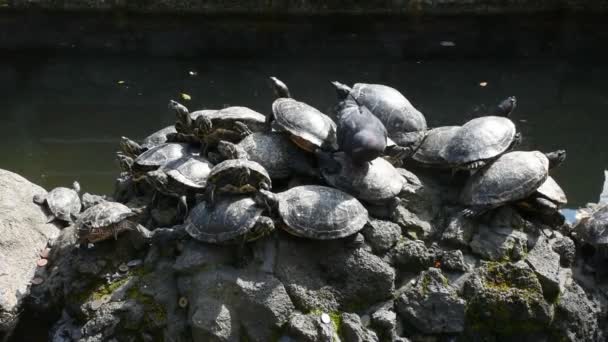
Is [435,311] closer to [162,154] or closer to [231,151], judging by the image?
[231,151]

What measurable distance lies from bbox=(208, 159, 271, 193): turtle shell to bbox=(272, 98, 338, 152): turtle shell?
0.50 m

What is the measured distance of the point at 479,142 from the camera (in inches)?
194

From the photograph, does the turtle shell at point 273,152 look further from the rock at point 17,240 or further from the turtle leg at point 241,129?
the rock at point 17,240

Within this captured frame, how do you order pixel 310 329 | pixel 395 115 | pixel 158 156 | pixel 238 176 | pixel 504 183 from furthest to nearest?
pixel 395 115 < pixel 158 156 < pixel 504 183 < pixel 238 176 < pixel 310 329

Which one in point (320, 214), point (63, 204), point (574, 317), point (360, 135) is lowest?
point (63, 204)

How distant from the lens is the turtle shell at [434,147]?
5.17 metres

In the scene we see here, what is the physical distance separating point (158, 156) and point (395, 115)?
224 centimetres

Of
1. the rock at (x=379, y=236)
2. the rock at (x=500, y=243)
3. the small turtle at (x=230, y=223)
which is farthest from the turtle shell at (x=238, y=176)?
the rock at (x=500, y=243)

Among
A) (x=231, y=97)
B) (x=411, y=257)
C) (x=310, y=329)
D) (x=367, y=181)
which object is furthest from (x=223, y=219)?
(x=231, y=97)

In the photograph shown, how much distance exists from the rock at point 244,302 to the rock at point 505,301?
1491 millimetres

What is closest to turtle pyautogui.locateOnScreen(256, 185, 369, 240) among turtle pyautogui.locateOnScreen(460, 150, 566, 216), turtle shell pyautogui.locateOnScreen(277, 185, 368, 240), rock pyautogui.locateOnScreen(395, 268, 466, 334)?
turtle shell pyautogui.locateOnScreen(277, 185, 368, 240)

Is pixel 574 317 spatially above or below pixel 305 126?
below

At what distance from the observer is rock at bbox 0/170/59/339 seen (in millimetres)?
4777

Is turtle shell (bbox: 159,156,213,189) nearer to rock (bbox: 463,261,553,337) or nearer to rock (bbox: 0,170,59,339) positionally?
rock (bbox: 0,170,59,339)
